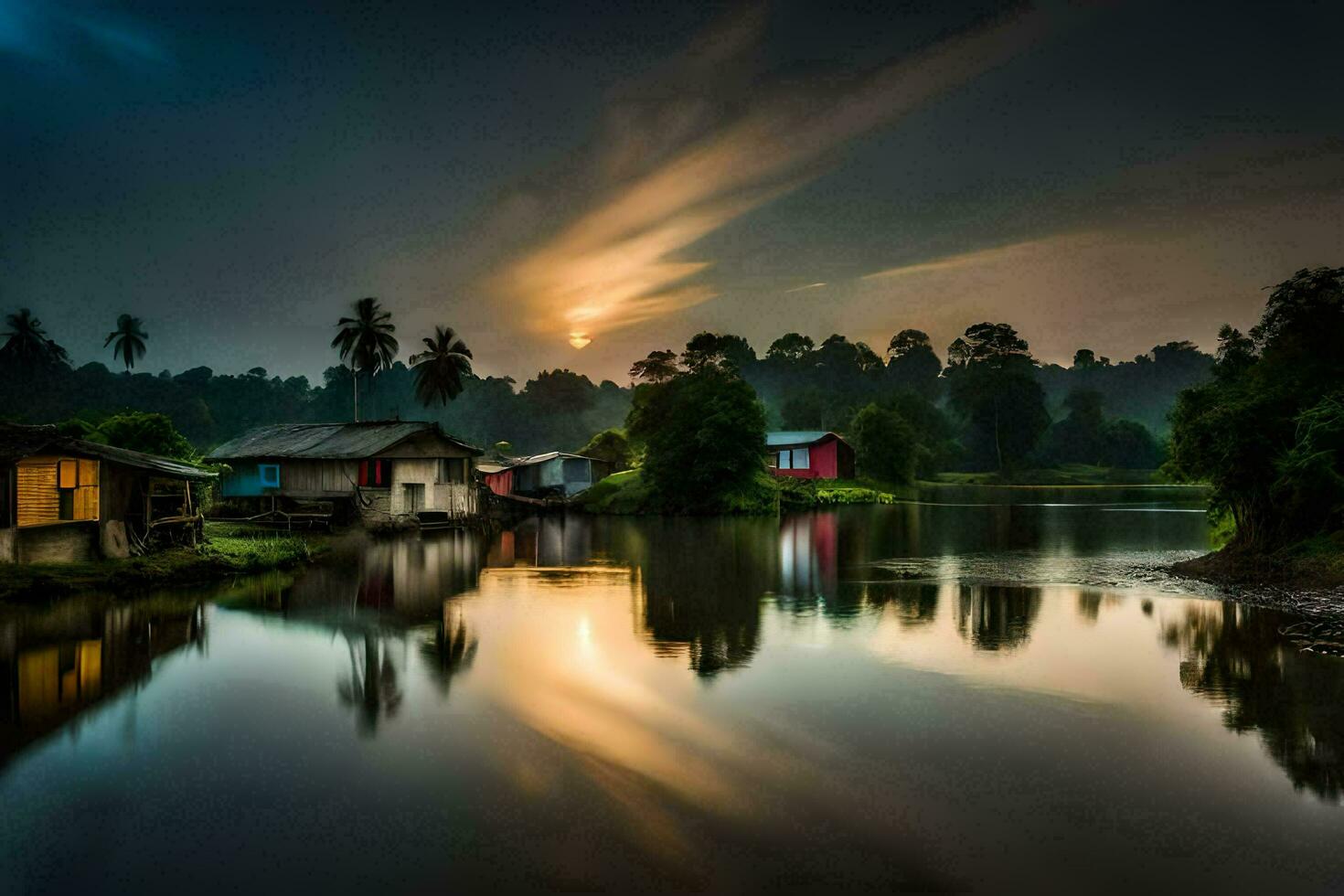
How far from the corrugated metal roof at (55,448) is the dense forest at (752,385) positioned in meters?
37.0

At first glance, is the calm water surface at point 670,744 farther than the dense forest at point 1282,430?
No

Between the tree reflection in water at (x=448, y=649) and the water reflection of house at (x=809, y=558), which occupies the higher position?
the water reflection of house at (x=809, y=558)

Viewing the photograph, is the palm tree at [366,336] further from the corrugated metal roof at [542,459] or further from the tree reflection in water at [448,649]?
the tree reflection in water at [448,649]

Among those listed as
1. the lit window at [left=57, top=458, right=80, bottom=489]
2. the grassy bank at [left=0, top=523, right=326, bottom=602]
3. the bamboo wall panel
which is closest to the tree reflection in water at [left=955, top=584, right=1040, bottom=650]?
the grassy bank at [left=0, top=523, right=326, bottom=602]

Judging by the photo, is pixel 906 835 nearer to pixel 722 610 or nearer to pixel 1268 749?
pixel 1268 749

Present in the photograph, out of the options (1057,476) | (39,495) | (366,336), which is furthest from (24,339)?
(1057,476)

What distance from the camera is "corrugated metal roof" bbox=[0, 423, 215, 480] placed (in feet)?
68.6

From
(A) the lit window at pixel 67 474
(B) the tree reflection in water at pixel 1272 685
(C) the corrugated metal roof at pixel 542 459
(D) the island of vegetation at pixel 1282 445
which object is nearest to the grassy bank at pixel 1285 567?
(D) the island of vegetation at pixel 1282 445

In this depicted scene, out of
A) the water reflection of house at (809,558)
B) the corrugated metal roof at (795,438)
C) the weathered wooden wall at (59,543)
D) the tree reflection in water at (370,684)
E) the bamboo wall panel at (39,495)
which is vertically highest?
the corrugated metal roof at (795,438)

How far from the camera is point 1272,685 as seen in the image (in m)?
13.2

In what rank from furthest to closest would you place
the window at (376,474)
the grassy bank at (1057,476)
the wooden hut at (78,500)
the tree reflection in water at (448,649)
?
1. the grassy bank at (1057,476)
2. the window at (376,474)
3. the wooden hut at (78,500)
4. the tree reflection in water at (448,649)

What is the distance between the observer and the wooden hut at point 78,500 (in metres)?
21.5

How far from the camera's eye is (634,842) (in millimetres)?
8125

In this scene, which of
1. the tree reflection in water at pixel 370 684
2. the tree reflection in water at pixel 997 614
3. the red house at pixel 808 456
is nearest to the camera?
the tree reflection in water at pixel 370 684
